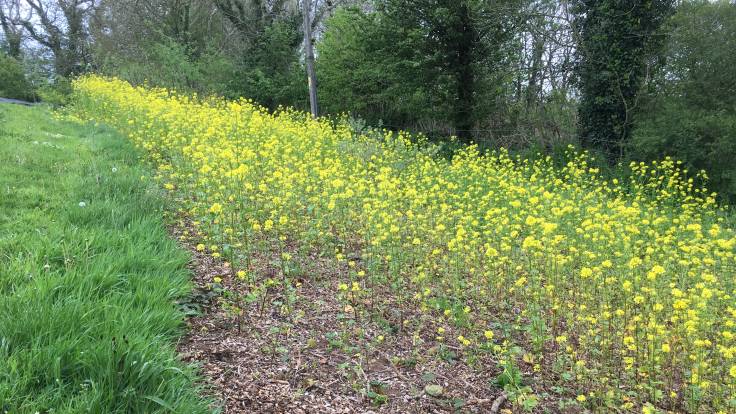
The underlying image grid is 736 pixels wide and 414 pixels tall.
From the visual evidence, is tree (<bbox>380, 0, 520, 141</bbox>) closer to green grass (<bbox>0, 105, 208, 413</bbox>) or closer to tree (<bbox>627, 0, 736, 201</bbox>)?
tree (<bbox>627, 0, 736, 201</bbox>)

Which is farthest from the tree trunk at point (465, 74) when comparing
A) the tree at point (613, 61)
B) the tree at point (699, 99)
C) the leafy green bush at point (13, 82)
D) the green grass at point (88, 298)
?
the leafy green bush at point (13, 82)

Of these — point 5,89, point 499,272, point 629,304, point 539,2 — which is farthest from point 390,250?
point 5,89

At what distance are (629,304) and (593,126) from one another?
24.7 ft

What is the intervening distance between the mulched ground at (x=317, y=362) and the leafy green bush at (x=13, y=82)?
20.9 metres

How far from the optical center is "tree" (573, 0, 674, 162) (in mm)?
9172

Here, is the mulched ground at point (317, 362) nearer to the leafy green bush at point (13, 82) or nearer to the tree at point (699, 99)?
the tree at point (699, 99)

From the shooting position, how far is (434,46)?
1130cm

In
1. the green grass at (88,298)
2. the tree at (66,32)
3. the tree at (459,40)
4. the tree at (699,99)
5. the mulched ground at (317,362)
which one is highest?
the tree at (66,32)

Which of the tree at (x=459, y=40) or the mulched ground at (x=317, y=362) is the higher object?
the tree at (x=459, y=40)

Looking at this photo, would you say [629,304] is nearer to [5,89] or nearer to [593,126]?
[593,126]

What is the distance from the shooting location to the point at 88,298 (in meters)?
2.45

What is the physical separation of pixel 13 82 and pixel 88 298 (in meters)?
21.7

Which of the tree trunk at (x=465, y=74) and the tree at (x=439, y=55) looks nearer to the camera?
the tree at (x=439, y=55)

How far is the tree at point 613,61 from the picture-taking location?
9172 mm
